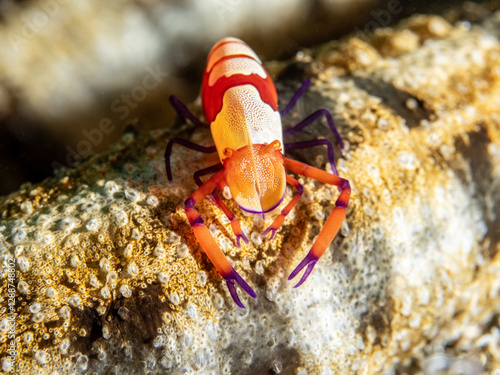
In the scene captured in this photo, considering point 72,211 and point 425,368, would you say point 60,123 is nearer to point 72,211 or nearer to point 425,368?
point 72,211

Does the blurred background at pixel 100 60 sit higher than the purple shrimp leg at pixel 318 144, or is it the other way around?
the blurred background at pixel 100 60

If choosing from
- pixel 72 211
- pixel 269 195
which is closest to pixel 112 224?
pixel 72 211

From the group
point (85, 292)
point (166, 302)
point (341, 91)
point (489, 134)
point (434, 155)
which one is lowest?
point (489, 134)

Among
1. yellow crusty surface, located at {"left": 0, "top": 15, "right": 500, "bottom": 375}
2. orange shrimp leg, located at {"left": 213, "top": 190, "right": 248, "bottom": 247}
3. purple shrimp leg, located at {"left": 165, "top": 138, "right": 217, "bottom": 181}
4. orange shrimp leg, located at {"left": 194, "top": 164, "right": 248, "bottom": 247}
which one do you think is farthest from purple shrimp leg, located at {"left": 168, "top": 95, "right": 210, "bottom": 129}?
orange shrimp leg, located at {"left": 213, "top": 190, "right": 248, "bottom": 247}

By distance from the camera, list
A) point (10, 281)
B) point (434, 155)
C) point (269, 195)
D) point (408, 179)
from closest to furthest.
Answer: point (10, 281) < point (269, 195) < point (408, 179) < point (434, 155)

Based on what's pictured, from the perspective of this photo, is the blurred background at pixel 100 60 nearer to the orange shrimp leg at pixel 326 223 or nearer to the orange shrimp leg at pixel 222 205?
the orange shrimp leg at pixel 222 205

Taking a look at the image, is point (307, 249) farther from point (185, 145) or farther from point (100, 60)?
point (100, 60)

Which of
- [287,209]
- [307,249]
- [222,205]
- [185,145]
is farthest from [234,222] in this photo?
[185,145]

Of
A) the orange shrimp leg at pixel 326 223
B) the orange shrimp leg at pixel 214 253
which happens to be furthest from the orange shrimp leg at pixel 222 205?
the orange shrimp leg at pixel 326 223

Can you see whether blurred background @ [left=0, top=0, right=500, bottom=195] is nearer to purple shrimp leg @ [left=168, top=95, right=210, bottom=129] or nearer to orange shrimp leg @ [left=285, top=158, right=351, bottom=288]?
purple shrimp leg @ [left=168, top=95, right=210, bottom=129]
